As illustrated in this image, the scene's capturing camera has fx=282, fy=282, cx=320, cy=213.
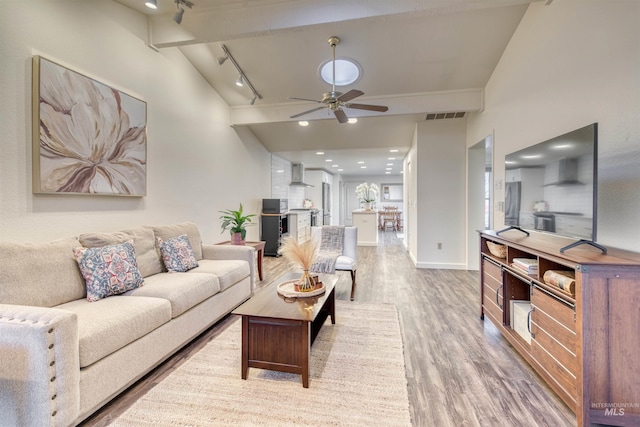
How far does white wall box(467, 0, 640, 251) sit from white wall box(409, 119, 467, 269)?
1794 millimetres

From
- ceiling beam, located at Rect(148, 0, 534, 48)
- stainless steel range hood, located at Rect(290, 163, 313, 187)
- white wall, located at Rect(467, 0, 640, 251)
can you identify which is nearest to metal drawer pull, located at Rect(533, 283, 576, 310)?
white wall, located at Rect(467, 0, 640, 251)

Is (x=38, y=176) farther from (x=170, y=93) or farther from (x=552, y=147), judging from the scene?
(x=552, y=147)

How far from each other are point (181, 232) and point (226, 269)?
2.37 ft

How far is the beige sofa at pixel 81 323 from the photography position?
1.25 m

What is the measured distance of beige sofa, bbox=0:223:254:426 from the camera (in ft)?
4.09

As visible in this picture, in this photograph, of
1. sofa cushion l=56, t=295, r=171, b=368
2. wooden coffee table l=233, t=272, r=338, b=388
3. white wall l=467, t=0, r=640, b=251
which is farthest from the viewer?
wooden coffee table l=233, t=272, r=338, b=388

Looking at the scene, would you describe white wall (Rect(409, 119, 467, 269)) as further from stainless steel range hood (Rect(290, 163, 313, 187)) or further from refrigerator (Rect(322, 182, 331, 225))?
refrigerator (Rect(322, 182, 331, 225))

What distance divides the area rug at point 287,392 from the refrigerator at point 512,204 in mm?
1576

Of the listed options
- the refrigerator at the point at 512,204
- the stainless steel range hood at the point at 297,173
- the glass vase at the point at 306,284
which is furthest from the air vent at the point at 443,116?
the stainless steel range hood at the point at 297,173

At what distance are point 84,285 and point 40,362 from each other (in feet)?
3.09

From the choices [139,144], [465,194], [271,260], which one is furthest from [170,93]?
[465,194]

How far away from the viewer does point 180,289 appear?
2.21 metres

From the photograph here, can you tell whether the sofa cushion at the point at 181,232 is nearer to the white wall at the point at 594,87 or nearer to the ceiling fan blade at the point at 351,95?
the ceiling fan blade at the point at 351,95

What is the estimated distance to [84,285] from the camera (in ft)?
6.67
